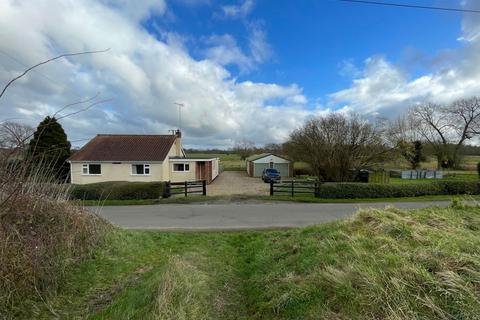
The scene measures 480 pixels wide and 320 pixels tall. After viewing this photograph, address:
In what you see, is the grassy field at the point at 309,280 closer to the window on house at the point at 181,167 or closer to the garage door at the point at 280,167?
the window on house at the point at 181,167

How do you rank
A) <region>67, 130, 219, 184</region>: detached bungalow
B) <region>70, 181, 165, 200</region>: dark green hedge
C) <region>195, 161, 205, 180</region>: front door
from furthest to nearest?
<region>195, 161, 205, 180</region>: front door → <region>67, 130, 219, 184</region>: detached bungalow → <region>70, 181, 165, 200</region>: dark green hedge

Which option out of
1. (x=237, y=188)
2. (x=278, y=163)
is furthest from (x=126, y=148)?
(x=278, y=163)

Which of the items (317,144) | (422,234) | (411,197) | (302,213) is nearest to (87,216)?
(422,234)

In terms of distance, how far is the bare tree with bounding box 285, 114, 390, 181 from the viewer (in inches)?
886

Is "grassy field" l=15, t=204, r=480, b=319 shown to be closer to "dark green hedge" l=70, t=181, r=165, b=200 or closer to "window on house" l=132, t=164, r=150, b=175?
"dark green hedge" l=70, t=181, r=165, b=200

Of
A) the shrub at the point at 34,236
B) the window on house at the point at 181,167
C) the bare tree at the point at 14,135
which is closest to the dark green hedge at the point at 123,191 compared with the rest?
the shrub at the point at 34,236

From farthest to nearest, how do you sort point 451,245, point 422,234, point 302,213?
1. point 302,213
2. point 422,234
3. point 451,245

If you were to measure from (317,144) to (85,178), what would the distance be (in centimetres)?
2057

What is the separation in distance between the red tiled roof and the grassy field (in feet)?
71.7

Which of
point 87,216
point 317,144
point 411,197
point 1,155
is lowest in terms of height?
point 411,197

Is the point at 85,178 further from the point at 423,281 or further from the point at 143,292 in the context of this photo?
the point at 423,281

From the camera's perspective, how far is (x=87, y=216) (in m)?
5.65

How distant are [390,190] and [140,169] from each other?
2017cm

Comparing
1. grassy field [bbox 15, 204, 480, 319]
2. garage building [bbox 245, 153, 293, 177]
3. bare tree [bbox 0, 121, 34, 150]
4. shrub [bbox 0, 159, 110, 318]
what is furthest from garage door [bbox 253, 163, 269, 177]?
bare tree [bbox 0, 121, 34, 150]
